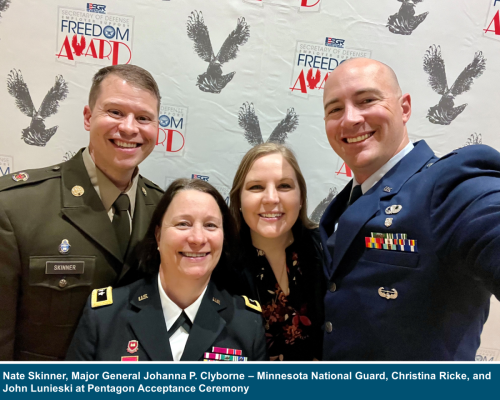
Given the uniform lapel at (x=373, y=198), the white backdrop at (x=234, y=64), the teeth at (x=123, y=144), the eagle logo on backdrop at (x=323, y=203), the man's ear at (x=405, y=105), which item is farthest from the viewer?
the eagle logo on backdrop at (x=323, y=203)

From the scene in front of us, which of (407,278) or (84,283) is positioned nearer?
(407,278)

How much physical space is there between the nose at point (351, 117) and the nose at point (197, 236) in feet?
3.19

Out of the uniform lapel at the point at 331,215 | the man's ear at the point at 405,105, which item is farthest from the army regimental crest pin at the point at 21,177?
the man's ear at the point at 405,105

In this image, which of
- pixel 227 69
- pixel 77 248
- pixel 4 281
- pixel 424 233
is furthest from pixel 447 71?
pixel 4 281

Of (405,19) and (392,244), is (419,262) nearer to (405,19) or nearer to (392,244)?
(392,244)

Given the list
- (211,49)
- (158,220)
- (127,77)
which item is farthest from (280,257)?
(211,49)

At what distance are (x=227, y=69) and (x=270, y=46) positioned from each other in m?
0.42

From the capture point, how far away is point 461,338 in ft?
4.33

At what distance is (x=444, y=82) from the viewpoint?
276 centimetres

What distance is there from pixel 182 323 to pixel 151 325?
0.16m

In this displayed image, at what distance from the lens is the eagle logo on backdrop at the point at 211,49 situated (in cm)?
253

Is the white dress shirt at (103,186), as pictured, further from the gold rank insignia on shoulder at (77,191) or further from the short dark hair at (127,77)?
the short dark hair at (127,77)
